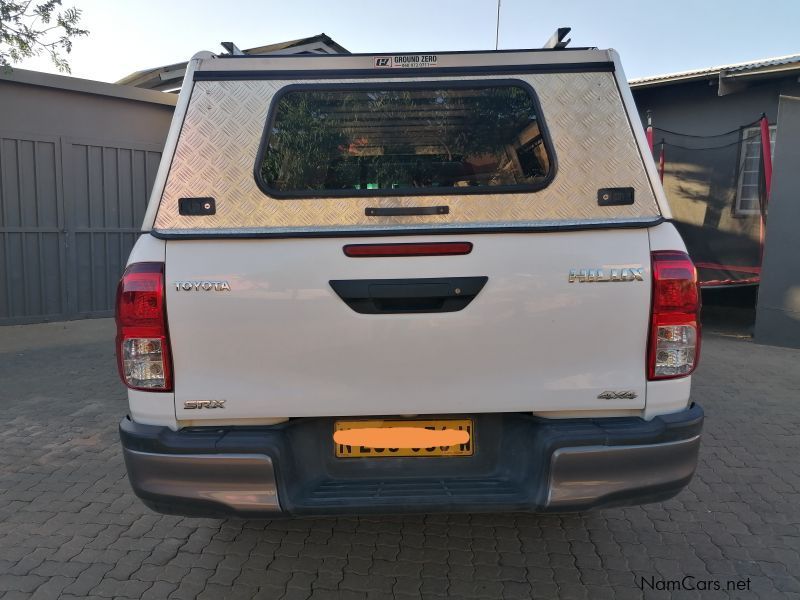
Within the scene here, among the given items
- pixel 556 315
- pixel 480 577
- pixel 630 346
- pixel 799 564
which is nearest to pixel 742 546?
pixel 799 564

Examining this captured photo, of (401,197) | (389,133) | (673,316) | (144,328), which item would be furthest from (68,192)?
(673,316)

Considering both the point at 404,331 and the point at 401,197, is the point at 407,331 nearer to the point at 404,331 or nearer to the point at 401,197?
the point at 404,331

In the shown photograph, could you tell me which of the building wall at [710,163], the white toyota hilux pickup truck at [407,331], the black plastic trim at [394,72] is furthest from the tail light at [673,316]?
the building wall at [710,163]

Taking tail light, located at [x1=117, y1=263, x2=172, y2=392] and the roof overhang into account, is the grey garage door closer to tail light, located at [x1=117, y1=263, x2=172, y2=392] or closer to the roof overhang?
the roof overhang

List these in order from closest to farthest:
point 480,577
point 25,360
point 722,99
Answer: point 480,577
point 25,360
point 722,99

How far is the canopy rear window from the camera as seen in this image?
2.50m

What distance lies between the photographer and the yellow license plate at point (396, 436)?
2408 millimetres

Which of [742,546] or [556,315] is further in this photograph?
[742,546]

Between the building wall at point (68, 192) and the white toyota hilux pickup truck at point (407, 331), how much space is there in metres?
7.07

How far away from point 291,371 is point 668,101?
376 inches

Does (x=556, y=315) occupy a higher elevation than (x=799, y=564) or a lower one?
higher

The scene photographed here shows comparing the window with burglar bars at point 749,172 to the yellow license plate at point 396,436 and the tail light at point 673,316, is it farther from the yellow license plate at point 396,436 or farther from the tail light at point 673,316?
the yellow license plate at point 396,436

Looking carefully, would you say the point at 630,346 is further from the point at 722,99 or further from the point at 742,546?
the point at 722,99

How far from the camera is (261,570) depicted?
9.64 feet
